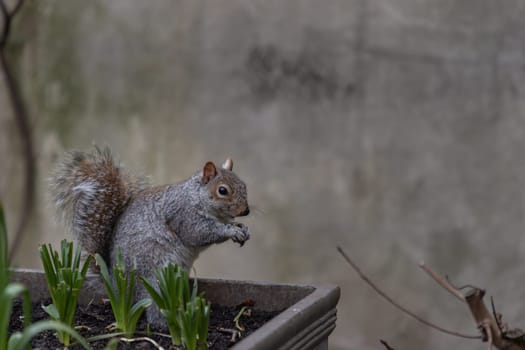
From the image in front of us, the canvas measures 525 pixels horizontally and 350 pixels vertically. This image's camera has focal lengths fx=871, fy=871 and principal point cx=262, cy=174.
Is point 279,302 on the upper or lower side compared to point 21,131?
lower

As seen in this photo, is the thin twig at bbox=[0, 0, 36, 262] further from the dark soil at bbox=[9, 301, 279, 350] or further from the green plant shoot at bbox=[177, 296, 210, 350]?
the green plant shoot at bbox=[177, 296, 210, 350]

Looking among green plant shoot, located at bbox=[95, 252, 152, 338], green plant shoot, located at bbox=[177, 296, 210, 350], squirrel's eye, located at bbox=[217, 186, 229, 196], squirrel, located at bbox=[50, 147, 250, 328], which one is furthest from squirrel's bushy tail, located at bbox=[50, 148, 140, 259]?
green plant shoot, located at bbox=[177, 296, 210, 350]

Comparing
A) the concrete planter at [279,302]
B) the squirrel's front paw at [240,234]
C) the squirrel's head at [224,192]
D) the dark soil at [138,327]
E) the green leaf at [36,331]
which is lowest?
the dark soil at [138,327]

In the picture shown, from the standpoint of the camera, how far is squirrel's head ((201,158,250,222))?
4.78 ft

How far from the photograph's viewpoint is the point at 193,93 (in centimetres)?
282

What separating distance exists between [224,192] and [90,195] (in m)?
0.25

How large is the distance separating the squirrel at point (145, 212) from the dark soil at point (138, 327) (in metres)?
0.09

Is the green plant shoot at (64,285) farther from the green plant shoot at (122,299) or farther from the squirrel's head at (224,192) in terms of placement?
the squirrel's head at (224,192)

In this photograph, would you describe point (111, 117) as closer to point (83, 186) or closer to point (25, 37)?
point (25, 37)

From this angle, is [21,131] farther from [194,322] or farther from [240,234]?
[194,322]

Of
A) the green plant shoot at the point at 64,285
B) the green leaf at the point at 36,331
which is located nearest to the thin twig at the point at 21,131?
the green plant shoot at the point at 64,285

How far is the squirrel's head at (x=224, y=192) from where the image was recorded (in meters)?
1.46

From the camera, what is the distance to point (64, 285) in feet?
4.40

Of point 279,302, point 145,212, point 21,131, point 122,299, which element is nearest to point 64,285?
point 122,299
